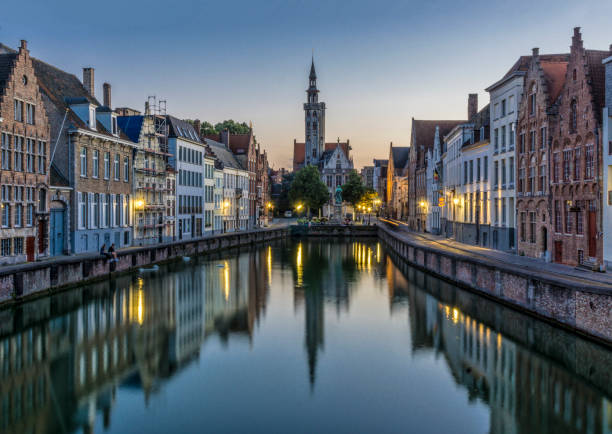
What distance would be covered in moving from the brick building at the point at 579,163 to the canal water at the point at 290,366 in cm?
583

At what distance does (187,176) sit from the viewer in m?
60.6

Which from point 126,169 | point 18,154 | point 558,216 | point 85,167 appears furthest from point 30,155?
point 558,216

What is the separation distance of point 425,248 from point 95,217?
2303 cm

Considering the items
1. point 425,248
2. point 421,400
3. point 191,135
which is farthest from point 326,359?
point 191,135

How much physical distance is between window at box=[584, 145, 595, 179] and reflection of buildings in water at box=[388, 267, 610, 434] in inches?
367

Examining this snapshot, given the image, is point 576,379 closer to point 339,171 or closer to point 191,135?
point 191,135

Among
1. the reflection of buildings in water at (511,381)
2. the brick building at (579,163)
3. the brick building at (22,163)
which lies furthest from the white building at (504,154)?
the brick building at (22,163)

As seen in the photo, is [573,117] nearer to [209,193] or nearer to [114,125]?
[114,125]

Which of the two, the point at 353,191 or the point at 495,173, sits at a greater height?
the point at 353,191

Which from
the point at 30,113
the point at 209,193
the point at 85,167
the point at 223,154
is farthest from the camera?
the point at 223,154

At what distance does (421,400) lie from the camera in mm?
15734

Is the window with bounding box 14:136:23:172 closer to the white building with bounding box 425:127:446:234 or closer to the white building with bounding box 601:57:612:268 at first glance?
the white building with bounding box 601:57:612:268

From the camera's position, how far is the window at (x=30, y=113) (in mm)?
32594

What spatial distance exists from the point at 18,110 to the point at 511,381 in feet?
92.8
